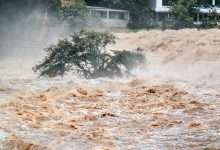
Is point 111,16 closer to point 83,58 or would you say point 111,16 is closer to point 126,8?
point 126,8

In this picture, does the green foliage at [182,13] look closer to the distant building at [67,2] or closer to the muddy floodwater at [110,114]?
the distant building at [67,2]

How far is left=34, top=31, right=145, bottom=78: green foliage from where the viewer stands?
22.7 meters

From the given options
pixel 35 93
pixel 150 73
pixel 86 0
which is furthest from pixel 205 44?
pixel 86 0

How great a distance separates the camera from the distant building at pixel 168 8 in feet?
202

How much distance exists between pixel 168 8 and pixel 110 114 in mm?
48387

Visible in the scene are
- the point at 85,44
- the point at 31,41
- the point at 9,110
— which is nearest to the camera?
the point at 9,110

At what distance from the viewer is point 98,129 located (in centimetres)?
1336

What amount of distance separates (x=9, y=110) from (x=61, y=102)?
6.19 feet

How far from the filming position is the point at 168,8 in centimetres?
6259

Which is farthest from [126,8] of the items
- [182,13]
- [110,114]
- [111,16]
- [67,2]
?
[110,114]

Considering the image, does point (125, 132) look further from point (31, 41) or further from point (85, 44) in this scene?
point (31, 41)

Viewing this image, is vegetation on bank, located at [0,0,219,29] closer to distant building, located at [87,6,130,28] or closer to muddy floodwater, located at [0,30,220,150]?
distant building, located at [87,6,130,28]

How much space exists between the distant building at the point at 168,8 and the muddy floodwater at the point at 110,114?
38.3m

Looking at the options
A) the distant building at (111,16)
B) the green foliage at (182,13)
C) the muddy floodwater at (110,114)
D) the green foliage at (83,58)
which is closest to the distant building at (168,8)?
the green foliage at (182,13)
